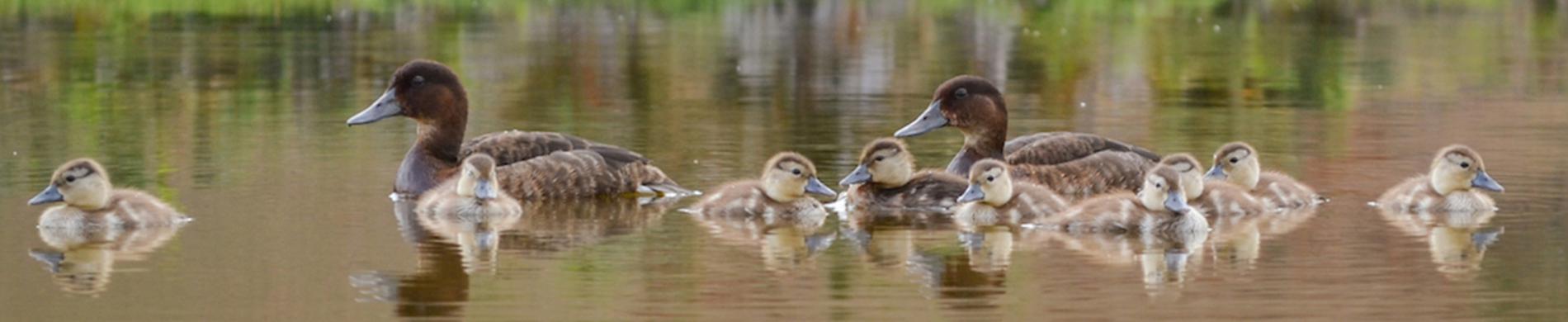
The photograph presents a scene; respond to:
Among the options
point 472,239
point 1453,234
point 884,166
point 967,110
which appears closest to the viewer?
point 472,239

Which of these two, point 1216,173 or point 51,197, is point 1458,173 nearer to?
point 1216,173

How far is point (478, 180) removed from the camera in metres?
11.9

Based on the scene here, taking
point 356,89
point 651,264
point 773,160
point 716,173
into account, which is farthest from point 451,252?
point 356,89

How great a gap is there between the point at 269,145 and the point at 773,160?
4.26 metres

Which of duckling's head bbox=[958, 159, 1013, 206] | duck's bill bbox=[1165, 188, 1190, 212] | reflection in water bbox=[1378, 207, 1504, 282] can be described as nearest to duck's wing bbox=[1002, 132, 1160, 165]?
duckling's head bbox=[958, 159, 1013, 206]

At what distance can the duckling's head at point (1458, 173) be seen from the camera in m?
12.0

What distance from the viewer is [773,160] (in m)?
12.0

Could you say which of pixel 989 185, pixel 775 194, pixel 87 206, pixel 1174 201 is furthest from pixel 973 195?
pixel 87 206

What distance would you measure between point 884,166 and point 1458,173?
2366mm

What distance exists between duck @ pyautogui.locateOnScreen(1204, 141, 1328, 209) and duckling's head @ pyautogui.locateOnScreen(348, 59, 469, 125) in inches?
139

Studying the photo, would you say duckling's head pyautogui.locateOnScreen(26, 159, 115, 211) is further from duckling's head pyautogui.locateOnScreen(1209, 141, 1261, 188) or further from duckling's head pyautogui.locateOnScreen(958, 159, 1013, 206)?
duckling's head pyautogui.locateOnScreen(1209, 141, 1261, 188)

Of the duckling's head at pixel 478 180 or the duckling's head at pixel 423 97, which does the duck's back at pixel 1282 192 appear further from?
the duckling's head at pixel 423 97

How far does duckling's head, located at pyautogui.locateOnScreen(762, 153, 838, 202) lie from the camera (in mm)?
11875

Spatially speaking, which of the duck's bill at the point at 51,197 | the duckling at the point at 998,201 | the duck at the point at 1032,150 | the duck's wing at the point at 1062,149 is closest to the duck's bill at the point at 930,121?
the duck at the point at 1032,150
